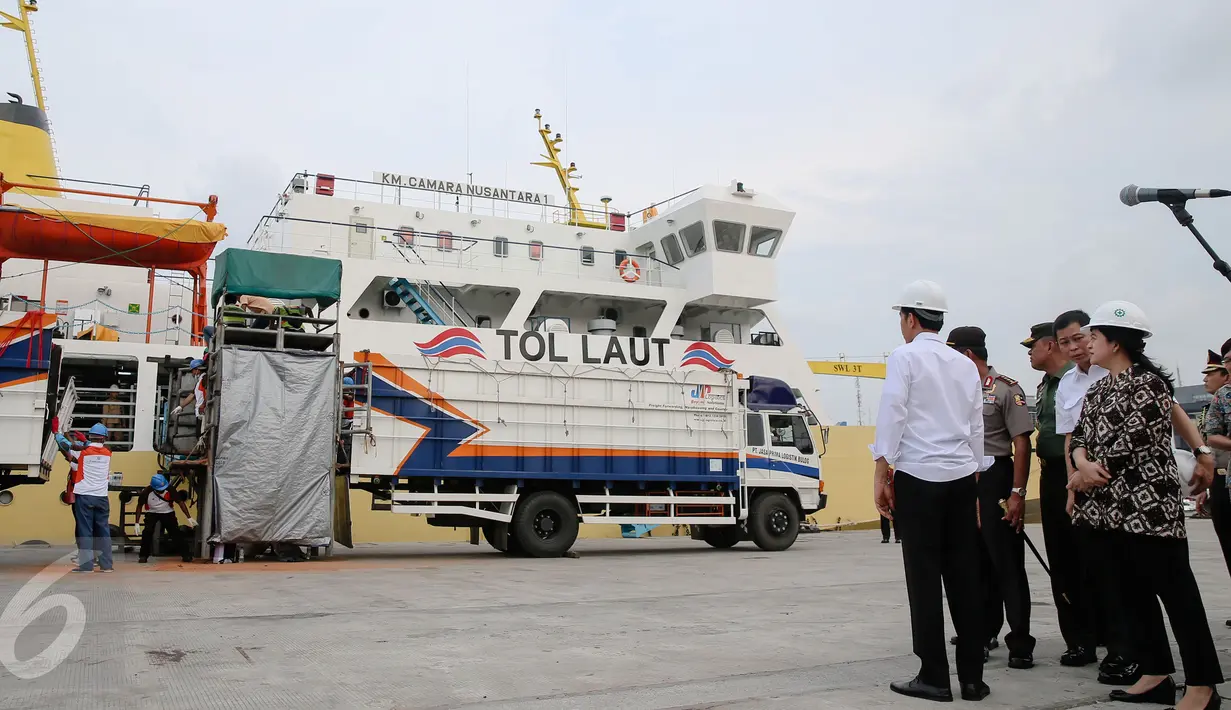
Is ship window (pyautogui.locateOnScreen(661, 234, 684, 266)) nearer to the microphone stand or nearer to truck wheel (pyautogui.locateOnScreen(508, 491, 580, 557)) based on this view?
truck wheel (pyautogui.locateOnScreen(508, 491, 580, 557))

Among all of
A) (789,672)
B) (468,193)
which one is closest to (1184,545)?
(789,672)

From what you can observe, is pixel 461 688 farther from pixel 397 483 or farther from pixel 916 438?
pixel 397 483

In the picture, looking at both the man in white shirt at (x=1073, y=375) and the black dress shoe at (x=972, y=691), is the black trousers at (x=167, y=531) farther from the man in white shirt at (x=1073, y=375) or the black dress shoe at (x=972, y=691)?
the man in white shirt at (x=1073, y=375)

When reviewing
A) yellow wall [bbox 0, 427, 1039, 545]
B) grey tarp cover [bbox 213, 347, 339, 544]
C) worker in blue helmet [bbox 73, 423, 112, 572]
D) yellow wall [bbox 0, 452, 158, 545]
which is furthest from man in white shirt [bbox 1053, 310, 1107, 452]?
yellow wall [bbox 0, 452, 158, 545]

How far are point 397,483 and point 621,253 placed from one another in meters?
11.4

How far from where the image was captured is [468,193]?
20.9 m

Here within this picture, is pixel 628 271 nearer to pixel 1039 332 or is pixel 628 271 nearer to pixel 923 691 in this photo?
pixel 1039 332

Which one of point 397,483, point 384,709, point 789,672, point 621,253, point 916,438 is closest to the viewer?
point 384,709

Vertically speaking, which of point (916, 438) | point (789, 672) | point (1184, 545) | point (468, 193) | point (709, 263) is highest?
point (468, 193)

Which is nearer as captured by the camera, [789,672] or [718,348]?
[789,672]

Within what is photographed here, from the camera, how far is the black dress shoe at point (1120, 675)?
3.88 meters

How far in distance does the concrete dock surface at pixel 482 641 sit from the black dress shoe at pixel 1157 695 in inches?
5.3

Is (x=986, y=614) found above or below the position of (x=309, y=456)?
below

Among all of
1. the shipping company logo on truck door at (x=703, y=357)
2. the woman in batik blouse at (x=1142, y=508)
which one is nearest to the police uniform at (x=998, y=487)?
the woman in batik blouse at (x=1142, y=508)
